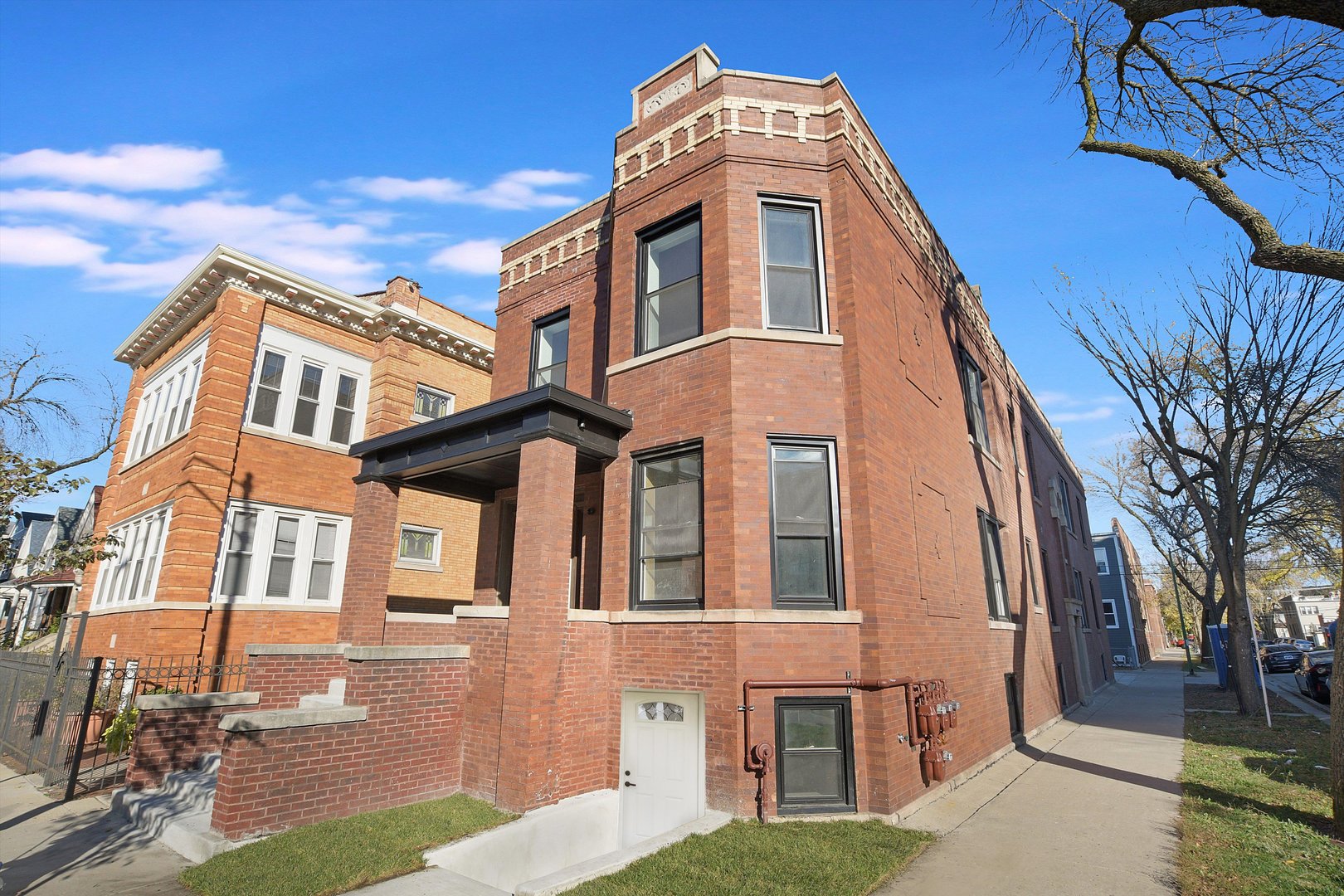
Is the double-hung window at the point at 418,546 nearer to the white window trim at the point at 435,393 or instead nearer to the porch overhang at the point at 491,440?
the white window trim at the point at 435,393

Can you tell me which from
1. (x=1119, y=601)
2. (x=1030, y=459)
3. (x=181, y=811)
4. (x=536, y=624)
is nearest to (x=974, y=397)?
(x=1030, y=459)

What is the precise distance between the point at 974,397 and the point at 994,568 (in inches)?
158

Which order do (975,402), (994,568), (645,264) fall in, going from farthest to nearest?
1. (975,402)
2. (994,568)
3. (645,264)

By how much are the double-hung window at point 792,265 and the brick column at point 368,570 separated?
23.2ft

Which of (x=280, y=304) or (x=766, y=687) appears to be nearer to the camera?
(x=766, y=687)

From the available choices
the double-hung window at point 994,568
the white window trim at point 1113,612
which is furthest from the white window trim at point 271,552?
the white window trim at point 1113,612

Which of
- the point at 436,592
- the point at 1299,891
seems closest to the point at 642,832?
the point at 1299,891

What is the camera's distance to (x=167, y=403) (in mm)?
16969

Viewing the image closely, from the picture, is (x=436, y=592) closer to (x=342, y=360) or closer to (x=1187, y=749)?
(x=342, y=360)

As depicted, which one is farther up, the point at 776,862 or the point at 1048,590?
the point at 1048,590

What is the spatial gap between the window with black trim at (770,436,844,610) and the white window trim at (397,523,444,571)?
1135 centimetres

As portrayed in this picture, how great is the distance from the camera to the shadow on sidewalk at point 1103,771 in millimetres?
9586

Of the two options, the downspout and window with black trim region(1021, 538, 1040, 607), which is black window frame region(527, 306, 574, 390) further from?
window with black trim region(1021, 538, 1040, 607)

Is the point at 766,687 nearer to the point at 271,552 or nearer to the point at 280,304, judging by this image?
the point at 271,552
